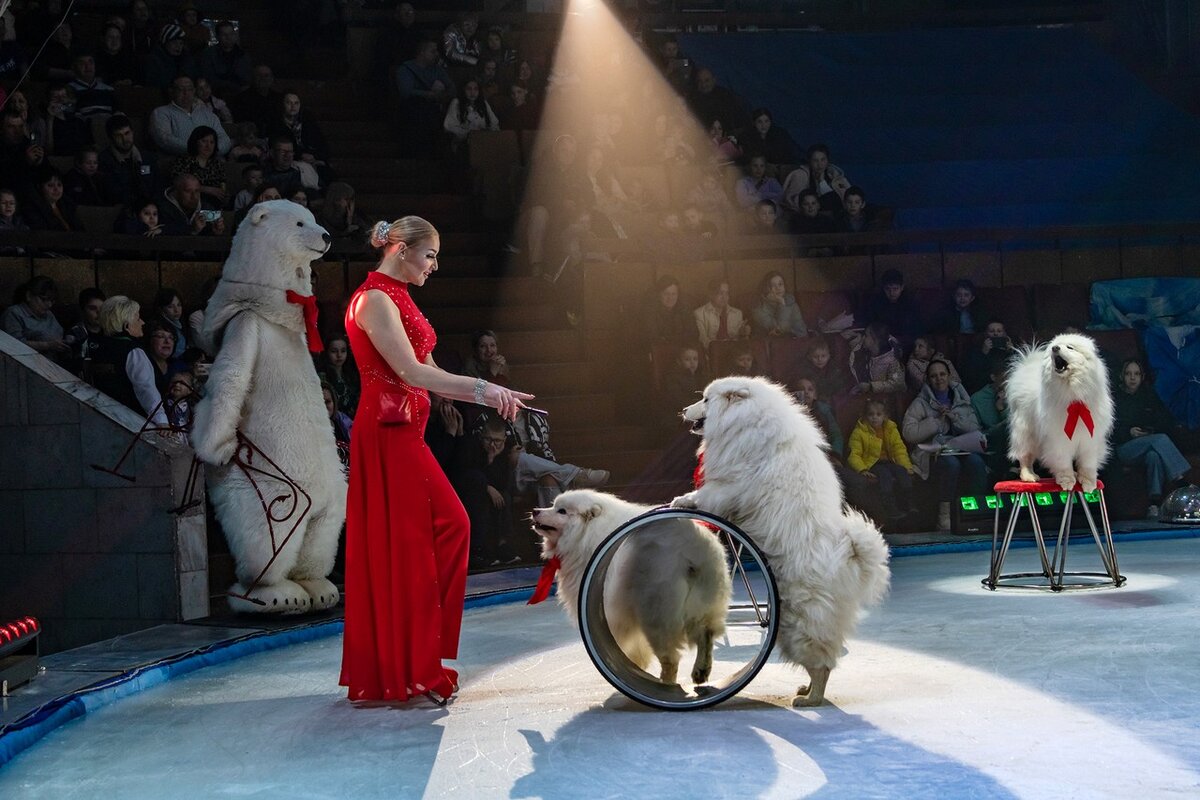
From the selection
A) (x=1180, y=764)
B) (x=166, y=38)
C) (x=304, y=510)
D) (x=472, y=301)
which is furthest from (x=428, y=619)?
(x=166, y=38)

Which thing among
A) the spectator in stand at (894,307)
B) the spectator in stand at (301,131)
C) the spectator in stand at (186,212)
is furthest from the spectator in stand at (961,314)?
the spectator in stand at (186,212)

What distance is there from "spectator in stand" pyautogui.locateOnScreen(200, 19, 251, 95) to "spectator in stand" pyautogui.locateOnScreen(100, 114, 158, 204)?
77.2 inches

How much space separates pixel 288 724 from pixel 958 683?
7.12 feet

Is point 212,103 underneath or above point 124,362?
above

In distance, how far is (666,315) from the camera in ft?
29.1

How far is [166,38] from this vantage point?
404 inches

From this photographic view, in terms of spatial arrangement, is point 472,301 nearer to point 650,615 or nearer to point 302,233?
point 302,233

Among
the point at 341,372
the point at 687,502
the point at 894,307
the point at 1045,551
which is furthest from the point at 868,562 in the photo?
the point at 894,307

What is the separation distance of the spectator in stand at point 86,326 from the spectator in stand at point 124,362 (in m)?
0.06

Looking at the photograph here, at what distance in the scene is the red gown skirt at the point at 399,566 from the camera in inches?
165

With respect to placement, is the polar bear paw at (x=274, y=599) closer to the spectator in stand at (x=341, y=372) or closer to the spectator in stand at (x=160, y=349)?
the spectator in stand at (x=160, y=349)

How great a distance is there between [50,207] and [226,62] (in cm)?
308

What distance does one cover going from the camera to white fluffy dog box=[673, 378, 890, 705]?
12.7 feet

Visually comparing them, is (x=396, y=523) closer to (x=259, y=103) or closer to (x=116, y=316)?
(x=116, y=316)
